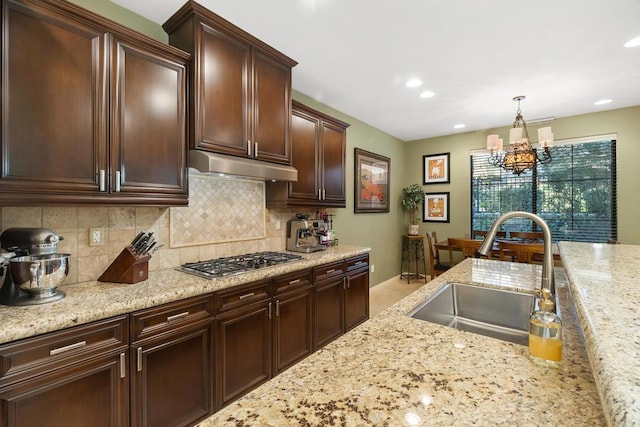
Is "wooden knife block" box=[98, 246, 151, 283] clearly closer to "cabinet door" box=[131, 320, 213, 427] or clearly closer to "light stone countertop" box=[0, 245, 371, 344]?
"light stone countertop" box=[0, 245, 371, 344]

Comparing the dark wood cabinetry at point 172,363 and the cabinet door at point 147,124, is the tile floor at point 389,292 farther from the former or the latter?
the cabinet door at point 147,124

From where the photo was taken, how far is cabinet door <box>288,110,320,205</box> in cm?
291

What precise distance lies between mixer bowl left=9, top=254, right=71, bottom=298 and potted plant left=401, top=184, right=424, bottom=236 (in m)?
4.94

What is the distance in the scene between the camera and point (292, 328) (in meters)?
2.39

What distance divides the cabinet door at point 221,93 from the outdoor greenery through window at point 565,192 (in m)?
4.30

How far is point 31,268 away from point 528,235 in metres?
5.51

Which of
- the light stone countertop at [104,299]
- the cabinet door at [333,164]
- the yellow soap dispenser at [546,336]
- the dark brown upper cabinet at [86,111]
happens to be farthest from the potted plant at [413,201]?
the yellow soap dispenser at [546,336]

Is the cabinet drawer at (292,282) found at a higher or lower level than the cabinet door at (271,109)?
lower

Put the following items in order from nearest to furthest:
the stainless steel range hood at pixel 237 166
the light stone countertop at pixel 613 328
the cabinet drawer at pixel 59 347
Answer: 1. the light stone countertop at pixel 613 328
2. the cabinet drawer at pixel 59 347
3. the stainless steel range hood at pixel 237 166

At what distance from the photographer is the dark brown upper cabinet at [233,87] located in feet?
6.58

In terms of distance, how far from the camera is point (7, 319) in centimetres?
120

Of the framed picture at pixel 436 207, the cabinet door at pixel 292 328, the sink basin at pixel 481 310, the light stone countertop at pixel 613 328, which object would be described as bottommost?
the cabinet door at pixel 292 328

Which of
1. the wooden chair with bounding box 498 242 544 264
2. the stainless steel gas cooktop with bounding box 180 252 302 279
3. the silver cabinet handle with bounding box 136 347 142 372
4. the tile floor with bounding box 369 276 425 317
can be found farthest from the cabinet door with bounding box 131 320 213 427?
the wooden chair with bounding box 498 242 544 264

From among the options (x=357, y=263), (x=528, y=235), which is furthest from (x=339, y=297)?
(x=528, y=235)
